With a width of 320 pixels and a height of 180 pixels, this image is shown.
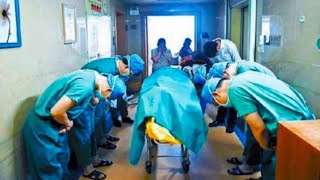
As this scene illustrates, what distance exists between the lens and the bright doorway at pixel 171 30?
8.22 meters

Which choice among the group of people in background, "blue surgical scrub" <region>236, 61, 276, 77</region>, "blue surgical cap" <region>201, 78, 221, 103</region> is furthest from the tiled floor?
"blue surgical scrub" <region>236, 61, 276, 77</region>

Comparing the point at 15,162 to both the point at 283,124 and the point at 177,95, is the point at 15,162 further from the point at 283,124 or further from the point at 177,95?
the point at 283,124

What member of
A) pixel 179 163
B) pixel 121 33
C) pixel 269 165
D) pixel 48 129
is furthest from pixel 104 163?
pixel 121 33

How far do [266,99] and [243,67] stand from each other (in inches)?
35.1

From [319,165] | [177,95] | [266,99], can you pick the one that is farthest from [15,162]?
[319,165]

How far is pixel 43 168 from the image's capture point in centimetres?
244

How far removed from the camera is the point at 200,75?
423 centimetres

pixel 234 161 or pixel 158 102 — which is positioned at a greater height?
pixel 158 102

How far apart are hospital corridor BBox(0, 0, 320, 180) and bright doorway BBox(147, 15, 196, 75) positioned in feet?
11.6

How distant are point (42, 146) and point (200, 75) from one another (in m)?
2.36

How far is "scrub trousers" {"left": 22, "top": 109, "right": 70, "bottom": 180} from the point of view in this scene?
2.42 metres

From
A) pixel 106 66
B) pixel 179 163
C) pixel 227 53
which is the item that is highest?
pixel 227 53

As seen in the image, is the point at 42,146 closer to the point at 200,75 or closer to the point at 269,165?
the point at 269,165

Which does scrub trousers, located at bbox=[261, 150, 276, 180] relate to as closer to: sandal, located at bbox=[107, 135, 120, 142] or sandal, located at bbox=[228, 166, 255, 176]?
sandal, located at bbox=[228, 166, 255, 176]
